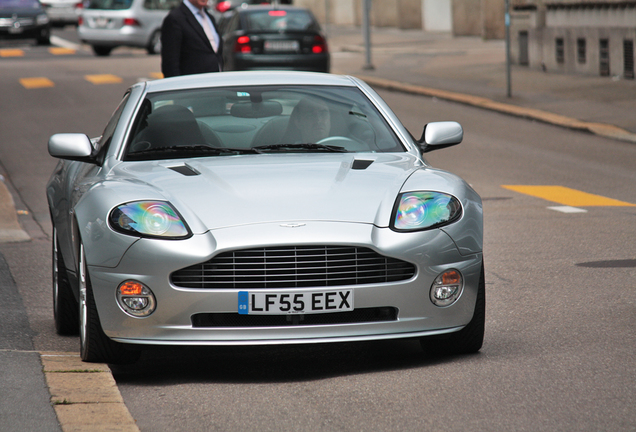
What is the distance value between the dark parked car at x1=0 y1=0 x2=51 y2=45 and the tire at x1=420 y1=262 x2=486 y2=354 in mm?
34850

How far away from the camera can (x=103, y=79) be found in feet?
80.0

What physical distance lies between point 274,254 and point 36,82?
20180 mm

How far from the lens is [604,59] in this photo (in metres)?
22.9

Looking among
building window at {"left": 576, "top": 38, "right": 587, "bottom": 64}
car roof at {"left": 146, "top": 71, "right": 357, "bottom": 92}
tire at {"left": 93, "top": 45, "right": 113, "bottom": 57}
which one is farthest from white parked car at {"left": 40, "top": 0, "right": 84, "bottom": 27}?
car roof at {"left": 146, "top": 71, "right": 357, "bottom": 92}

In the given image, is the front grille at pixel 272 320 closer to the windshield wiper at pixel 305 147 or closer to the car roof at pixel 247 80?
the windshield wiper at pixel 305 147

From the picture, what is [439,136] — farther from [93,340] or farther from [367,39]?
[367,39]

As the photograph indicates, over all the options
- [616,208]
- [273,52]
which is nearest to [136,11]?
[273,52]

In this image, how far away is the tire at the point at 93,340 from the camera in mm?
5070

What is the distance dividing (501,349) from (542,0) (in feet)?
70.7

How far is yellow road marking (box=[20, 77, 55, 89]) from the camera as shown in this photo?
23344 mm

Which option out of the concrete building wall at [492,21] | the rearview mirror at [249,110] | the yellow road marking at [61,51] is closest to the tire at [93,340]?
the rearview mirror at [249,110]

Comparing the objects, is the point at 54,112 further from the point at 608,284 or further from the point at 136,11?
the point at 608,284

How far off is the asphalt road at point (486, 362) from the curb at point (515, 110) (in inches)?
198

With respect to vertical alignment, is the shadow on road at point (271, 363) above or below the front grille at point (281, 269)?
below
